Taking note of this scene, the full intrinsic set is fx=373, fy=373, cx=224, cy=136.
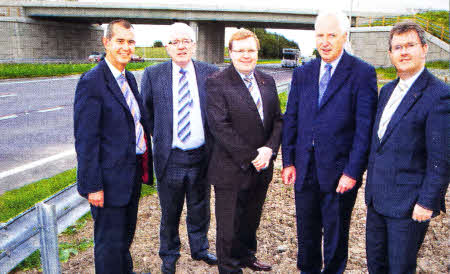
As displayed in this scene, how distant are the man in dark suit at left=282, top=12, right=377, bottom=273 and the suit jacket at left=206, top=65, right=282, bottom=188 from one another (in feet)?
0.73

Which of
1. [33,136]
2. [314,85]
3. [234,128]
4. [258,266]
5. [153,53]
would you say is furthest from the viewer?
[153,53]

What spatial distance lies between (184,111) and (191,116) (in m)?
0.07

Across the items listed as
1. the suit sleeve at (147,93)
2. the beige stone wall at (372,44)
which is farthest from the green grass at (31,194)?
the beige stone wall at (372,44)

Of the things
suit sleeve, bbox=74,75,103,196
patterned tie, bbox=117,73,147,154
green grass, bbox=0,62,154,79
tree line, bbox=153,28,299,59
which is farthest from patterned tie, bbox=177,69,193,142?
tree line, bbox=153,28,299,59

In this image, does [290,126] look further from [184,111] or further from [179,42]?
[179,42]

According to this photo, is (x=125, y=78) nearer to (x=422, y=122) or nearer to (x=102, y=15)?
(x=422, y=122)

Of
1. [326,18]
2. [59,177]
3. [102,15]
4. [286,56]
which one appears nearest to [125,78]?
[326,18]

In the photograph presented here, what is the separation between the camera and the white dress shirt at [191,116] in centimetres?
325

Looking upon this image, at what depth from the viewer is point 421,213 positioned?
2.30m

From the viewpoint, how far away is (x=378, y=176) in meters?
2.48

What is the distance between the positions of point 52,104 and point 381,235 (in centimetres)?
1218

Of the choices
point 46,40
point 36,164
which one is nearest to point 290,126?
point 36,164

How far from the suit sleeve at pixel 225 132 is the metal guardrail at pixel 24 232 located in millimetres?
1240

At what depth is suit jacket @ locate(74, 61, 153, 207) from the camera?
8.38 feet
